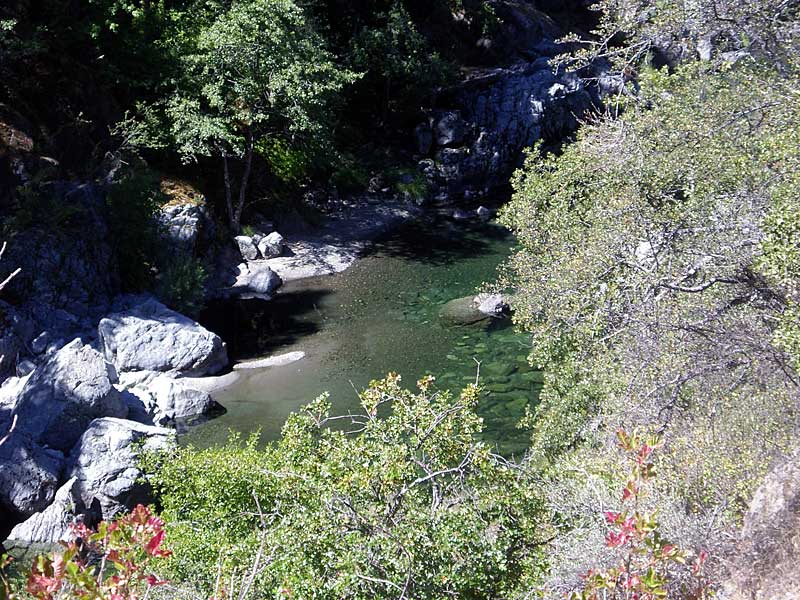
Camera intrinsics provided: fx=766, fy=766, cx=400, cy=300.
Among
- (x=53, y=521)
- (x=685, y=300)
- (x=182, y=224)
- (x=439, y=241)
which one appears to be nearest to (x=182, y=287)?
(x=182, y=224)

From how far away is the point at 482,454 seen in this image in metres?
7.88

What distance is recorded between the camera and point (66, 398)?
17.3 metres

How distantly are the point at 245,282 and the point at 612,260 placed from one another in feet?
58.4

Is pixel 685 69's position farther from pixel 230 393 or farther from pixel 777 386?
pixel 230 393

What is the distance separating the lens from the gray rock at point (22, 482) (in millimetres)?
14984

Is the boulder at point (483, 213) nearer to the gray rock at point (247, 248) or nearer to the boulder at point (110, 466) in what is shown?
the gray rock at point (247, 248)

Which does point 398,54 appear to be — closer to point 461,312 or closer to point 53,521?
point 461,312

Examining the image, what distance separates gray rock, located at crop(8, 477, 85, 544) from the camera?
14.3m

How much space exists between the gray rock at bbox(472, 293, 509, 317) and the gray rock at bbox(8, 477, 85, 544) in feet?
45.1

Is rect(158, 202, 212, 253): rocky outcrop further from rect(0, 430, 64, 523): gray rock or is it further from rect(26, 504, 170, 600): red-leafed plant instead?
rect(26, 504, 170, 600): red-leafed plant

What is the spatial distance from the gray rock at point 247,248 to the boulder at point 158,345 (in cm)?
877

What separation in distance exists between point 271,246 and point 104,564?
2667 cm

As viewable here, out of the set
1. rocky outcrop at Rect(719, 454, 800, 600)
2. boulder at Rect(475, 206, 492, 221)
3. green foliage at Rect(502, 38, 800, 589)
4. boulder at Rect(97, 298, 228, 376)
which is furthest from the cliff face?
rocky outcrop at Rect(719, 454, 800, 600)

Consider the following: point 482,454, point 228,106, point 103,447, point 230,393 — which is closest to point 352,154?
point 228,106
